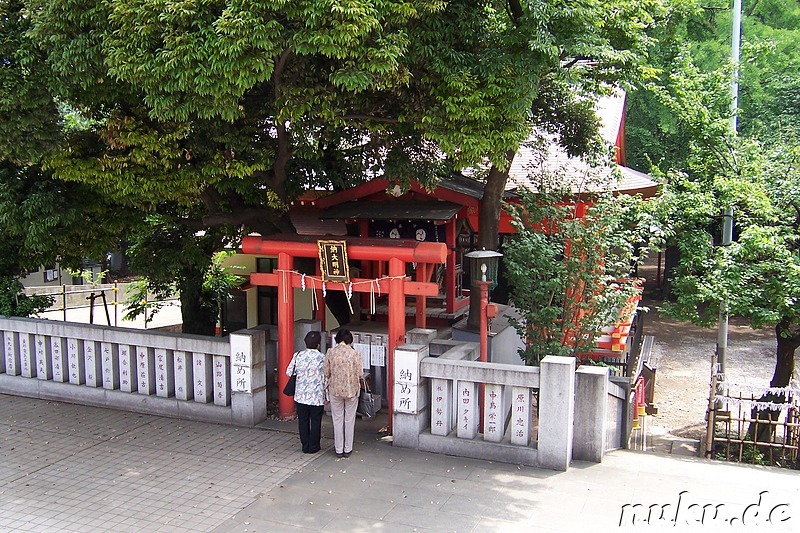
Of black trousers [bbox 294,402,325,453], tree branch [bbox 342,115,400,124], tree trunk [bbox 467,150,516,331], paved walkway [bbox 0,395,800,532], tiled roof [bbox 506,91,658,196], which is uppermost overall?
tree branch [bbox 342,115,400,124]

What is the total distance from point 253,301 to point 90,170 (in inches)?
319

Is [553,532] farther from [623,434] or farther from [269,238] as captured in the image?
[269,238]

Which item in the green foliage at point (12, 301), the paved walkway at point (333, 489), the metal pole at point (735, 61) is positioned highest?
the metal pole at point (735, 61)

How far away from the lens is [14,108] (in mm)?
9641

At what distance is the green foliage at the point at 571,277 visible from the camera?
10.8 meters

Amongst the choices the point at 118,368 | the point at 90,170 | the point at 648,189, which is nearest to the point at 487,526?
the point at 118,368

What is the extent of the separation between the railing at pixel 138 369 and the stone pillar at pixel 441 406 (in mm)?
2777

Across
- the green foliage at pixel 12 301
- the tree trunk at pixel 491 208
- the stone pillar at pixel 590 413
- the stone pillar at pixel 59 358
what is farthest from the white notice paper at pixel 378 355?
the green foliage at pixel 12 301

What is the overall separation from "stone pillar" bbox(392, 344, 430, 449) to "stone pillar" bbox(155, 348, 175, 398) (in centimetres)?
373

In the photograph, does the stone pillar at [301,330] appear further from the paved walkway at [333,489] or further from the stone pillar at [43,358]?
the stone pillar at [43,358]

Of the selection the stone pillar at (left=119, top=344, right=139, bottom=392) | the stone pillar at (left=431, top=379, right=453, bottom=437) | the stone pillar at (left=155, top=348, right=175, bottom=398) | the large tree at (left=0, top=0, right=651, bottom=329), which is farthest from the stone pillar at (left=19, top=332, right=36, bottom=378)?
the stone pillar at (left=431, top=379, right=453, bottom=437)

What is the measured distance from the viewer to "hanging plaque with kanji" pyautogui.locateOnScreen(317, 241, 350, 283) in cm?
995

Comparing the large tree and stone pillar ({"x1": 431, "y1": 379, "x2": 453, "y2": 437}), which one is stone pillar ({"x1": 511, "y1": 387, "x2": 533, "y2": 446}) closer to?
stone pillar ({"x1": 431, "y1": 379, "x2": 453, "y2": 437})

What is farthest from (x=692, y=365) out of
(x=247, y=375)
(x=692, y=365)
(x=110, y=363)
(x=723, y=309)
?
(x=110, y=363)
